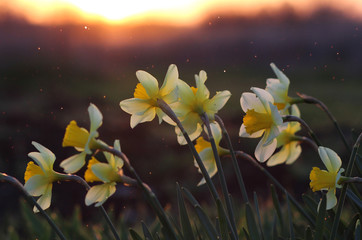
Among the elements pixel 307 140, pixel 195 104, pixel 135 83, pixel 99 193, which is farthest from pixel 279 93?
pixel 135 83

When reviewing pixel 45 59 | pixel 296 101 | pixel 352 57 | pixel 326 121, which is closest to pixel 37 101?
pixel 45 59

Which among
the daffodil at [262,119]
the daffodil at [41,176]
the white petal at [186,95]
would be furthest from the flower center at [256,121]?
the daffodil at [41,176]

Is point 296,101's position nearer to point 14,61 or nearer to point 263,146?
point 263,146

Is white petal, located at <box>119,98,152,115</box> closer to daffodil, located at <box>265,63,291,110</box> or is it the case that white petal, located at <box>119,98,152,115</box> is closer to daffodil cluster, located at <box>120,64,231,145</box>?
daffodil cluster, located at <box>120,64,231,145</box>

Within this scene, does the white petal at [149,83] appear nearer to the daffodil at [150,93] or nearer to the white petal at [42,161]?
the daffodil at [150,93]

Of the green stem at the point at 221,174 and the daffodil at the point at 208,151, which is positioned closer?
the green stem at the point at 221,174

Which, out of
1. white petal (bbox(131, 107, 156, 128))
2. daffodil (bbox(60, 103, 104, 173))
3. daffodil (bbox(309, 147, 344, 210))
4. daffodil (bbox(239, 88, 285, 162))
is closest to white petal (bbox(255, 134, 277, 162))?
daffodil (bbox(239, 88, 285, 162))
